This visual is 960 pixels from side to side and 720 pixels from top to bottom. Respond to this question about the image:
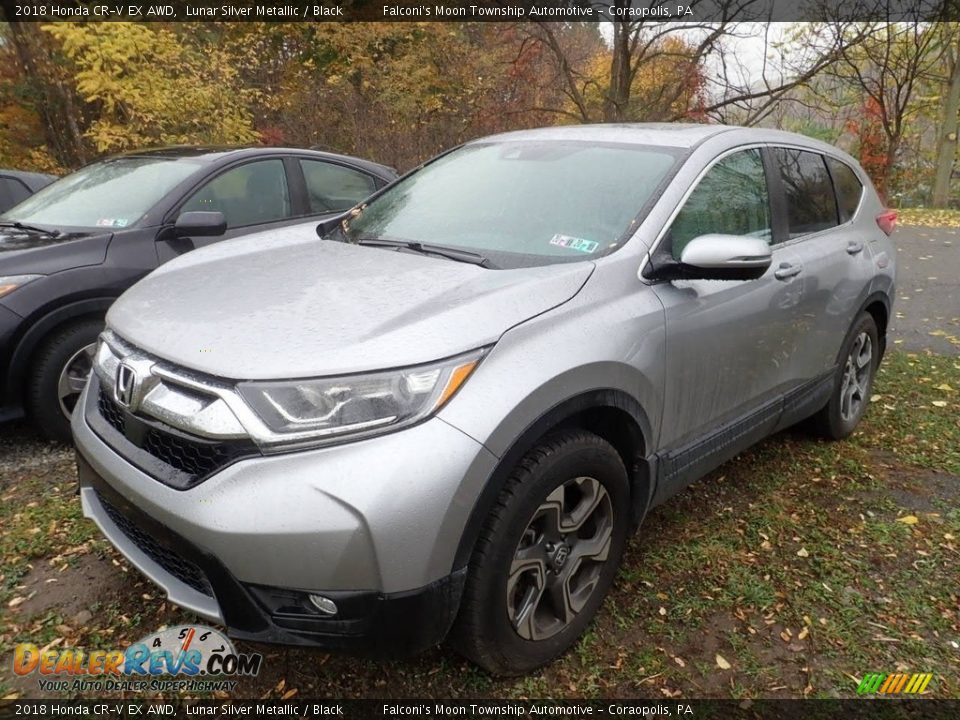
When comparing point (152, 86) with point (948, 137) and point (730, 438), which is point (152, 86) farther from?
point (948, 137)

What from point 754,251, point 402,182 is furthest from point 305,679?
point 402,182

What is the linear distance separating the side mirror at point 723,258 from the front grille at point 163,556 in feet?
5.87

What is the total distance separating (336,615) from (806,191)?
117 inches

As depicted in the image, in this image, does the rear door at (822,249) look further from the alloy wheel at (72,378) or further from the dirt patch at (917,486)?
the alloy wheel at (72,378)

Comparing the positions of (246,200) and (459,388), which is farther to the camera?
(246,200)

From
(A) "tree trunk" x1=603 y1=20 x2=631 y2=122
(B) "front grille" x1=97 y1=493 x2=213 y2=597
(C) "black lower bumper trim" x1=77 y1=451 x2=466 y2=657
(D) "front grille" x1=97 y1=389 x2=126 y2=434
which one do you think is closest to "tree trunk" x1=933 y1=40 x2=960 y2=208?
(A) "tree trunk" x1=603 y1=20 x2=631 y2=122

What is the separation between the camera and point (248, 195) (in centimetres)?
441

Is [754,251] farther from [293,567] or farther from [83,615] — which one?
[83,615]

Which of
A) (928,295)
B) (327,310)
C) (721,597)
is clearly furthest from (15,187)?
(928,295)

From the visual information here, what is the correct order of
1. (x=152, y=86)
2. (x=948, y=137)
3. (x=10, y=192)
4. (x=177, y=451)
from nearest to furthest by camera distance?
(x=177, y=451), (x=10, y=192), (x=152, y=86), (x=948, y=137)

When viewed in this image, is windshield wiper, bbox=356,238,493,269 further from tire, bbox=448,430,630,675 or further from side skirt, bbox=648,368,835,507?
side skirt, bbox=648,368,835,507

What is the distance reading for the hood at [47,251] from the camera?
10.9ft

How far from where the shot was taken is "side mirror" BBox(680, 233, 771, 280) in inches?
87.7

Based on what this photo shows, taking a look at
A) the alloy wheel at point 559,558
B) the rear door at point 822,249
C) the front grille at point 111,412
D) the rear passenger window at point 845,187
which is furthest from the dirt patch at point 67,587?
the rear passenger window at point 845,187
